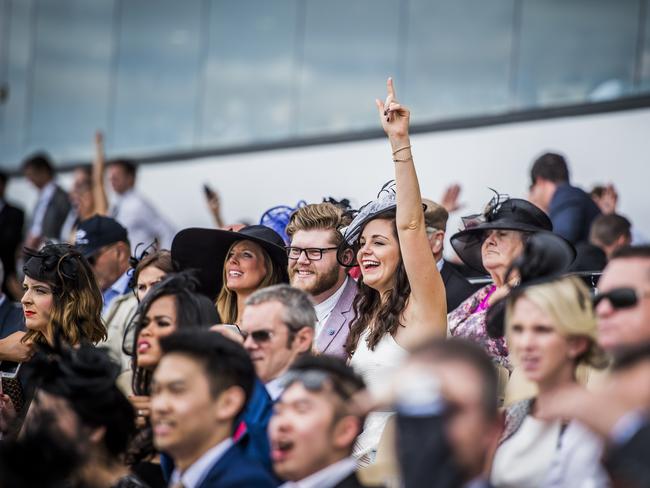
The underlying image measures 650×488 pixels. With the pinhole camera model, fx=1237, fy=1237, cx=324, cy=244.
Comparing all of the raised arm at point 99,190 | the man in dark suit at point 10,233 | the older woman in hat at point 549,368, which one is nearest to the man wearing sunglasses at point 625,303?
the older woman in hat at point 549,368

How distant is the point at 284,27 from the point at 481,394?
832 cm

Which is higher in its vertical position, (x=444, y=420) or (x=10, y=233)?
(x=10, y=233)

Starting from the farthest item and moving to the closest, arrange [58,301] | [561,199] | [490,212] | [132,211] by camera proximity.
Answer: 1. [132,211]
2. [561,199]
3. [58,301]
4. [490,212]

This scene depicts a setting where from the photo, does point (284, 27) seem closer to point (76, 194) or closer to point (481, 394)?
point (76, 194)

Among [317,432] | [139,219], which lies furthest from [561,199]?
[317,432]

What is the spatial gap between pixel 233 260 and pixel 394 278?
97cm

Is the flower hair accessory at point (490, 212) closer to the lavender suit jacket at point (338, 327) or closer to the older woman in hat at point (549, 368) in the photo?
the lavender suit jacket at point (338, 327)

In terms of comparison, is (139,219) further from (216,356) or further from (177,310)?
(216,356)

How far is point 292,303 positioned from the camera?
14.5ft

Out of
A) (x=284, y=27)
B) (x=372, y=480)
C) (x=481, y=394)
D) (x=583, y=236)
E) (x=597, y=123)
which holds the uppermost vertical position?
(x=284, y=27)

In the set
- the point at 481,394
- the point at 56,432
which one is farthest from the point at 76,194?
the point at 481,394

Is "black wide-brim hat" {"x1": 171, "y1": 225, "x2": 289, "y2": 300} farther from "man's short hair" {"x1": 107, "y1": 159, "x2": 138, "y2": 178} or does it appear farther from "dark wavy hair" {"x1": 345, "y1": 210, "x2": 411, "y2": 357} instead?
"man's short hair" {"x1": 107, "y1": 159, "x2": 138, "y2": 178}

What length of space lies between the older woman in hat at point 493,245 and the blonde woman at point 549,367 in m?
1.29

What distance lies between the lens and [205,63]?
1155 cm
